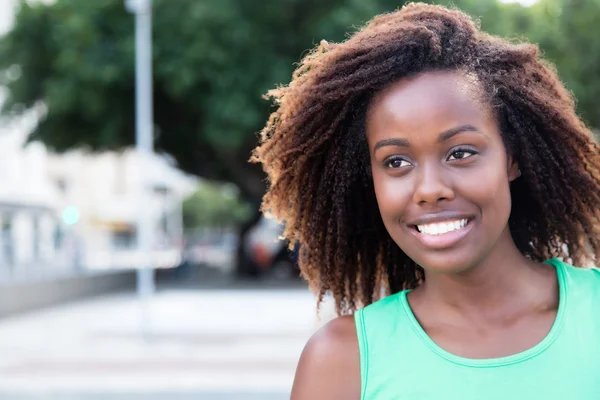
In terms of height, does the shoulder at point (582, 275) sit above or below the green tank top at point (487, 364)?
above

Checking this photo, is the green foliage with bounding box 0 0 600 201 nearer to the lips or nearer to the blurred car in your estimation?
the blurred car

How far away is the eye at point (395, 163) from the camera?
1549 mm

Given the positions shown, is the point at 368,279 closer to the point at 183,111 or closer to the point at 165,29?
the point at 165,29

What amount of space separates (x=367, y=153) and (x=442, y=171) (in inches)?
10.5

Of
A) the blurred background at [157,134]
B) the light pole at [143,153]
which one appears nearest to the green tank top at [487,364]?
the blurred background at [157,134]

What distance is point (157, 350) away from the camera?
10.2 metres

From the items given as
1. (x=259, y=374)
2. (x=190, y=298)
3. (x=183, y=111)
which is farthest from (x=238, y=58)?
(x=259, y=374)

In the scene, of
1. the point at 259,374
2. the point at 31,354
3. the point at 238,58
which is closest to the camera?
the point at 259,374

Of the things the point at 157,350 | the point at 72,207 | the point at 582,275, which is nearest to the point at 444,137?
the point at 582,275

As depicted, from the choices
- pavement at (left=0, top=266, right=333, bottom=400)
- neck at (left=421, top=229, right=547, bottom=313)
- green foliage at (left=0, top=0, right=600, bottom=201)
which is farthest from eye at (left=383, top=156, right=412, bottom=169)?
green foliage at (left=0, top=0, right=600, bottom=201)

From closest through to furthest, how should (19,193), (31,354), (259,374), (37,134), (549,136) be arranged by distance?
(549,136) < (259,374) < (31,354) < (37,134) < (19,193)

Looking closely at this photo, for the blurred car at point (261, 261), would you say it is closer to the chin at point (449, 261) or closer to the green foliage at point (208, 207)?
the chin at point (449, 261)

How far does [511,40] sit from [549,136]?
0.31 metres

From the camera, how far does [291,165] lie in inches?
71.7
